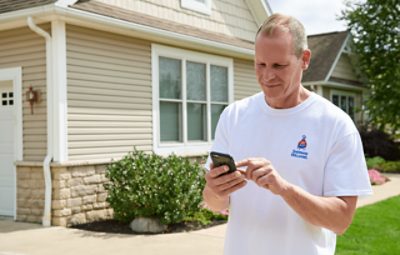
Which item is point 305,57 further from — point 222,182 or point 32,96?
point 32,96

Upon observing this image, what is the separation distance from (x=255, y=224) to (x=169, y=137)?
951 cm

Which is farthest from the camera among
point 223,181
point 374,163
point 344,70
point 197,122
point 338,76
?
point 344,70

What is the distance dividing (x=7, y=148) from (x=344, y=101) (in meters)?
17.2

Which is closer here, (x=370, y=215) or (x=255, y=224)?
(x=255, y=224)

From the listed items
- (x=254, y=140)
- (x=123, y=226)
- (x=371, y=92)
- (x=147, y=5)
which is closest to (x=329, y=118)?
(x=254, y=140)


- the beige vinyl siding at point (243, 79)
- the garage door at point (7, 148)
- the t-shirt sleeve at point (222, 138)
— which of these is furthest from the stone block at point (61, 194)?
the t-shirt sleeve at point (222, 138)

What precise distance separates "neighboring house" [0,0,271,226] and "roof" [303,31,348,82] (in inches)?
441

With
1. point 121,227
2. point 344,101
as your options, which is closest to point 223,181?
point 121,227

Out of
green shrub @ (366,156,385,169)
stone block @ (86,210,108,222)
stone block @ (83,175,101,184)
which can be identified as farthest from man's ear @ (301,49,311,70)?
green shrub @ (366,156,385,169)

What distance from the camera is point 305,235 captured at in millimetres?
2047

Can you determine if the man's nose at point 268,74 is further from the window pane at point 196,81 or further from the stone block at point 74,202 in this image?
the window pane at point 196,81

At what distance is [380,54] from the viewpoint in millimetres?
22875

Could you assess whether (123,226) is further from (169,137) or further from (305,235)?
(305,235)

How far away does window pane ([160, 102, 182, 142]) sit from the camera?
1138 cm
